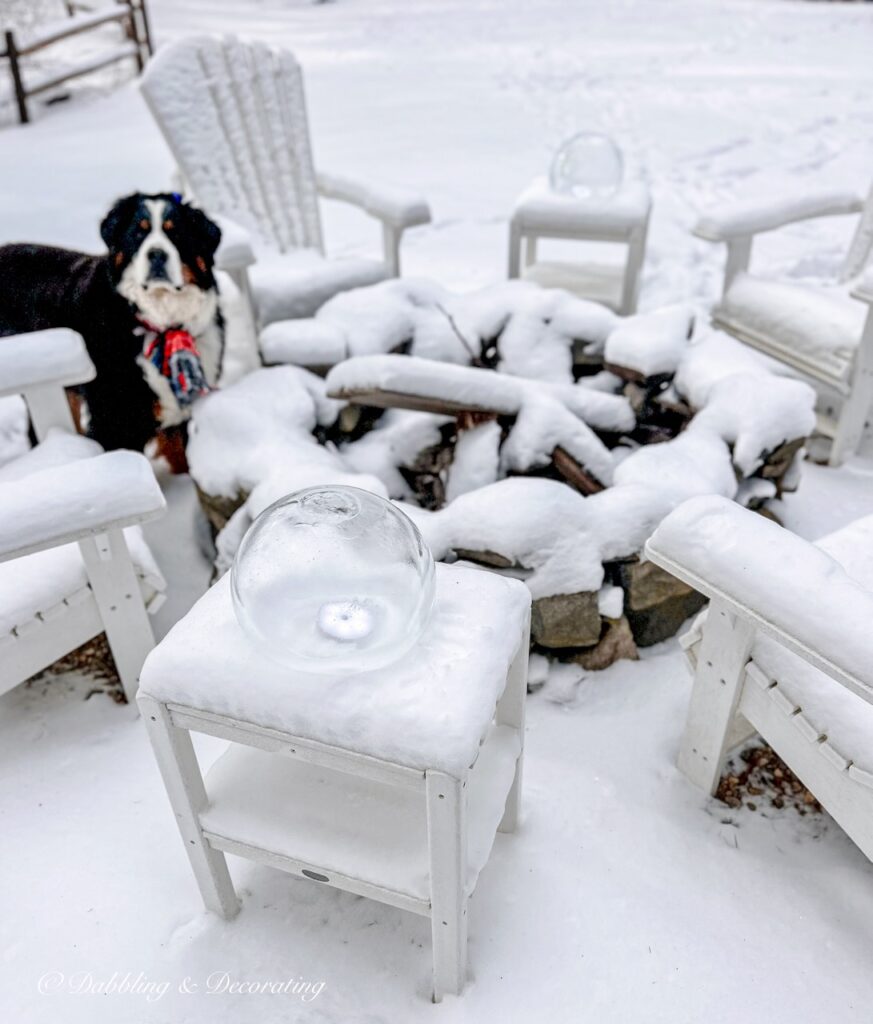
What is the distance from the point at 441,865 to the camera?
98 centimetres

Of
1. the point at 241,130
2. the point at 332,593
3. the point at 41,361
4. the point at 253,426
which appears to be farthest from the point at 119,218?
the point at 332,593

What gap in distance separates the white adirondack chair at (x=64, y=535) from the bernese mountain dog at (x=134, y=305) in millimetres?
179

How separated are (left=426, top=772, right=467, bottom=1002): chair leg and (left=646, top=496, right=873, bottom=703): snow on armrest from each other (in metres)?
0.44

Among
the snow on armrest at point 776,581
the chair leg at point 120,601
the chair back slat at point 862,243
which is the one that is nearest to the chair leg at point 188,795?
the chair leg at point 120,601

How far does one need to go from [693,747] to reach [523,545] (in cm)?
47

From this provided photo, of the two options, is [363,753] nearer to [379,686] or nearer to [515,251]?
[379,686]

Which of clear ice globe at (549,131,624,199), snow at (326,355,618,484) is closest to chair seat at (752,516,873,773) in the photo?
snow at (326,355,618,484)

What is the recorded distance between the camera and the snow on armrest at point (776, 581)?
960 mm

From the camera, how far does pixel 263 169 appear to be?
2820mm

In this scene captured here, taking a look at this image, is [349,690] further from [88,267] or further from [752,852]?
[88,267]

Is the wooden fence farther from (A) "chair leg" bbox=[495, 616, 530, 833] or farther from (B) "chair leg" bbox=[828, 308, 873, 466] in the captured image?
(A) "chair leg" bbox=[495, 616, 530, 833]

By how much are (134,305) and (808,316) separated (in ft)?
5.75

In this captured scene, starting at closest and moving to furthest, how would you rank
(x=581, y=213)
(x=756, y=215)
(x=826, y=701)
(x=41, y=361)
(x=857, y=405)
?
(x=826, y=701), (x=41, y=361), (x=857, y=405), (x=756, y=215), (x=581, y=213)

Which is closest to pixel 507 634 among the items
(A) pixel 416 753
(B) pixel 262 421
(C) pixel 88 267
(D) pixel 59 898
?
(A) pixel 416 753
